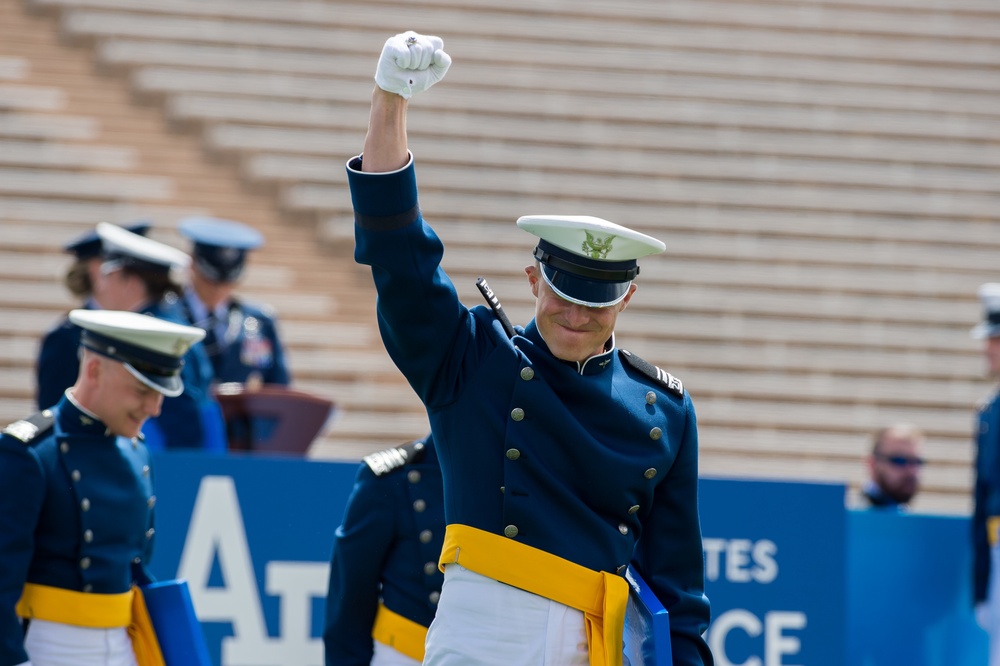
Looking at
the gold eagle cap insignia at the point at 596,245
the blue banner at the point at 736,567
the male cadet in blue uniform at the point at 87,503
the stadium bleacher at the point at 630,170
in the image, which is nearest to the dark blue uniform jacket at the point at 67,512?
the male cadet in blue uniform at the point at 87,503

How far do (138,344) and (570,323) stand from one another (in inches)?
67.3

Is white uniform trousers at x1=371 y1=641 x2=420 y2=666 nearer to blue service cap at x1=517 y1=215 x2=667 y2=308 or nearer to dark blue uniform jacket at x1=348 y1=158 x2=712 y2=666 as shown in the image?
dark blue uniform jacket at x1=348 y1=158 x2=712 y2=666

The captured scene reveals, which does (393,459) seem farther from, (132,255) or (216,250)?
(216,250)

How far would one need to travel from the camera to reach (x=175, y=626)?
170 inches

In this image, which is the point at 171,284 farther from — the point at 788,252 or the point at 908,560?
the point at 788,252

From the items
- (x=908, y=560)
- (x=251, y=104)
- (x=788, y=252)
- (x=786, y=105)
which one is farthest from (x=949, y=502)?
(x=251, y=104)

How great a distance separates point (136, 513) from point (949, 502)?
7641mm

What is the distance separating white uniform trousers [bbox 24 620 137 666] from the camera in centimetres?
417

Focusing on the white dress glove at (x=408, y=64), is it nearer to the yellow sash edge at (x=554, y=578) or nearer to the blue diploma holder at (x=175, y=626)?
the yellow sash edge at (x=554, y=578)

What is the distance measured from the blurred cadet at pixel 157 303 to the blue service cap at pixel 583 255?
329 centimetres

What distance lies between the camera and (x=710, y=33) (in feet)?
40.5

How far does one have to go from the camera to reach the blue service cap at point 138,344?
4.33 m

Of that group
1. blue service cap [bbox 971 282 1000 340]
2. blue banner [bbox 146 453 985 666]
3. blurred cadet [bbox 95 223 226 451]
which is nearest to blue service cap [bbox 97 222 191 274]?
blurred cadet [bbox 95 223 226 451]

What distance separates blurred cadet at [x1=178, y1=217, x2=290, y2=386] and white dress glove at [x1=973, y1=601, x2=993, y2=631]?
11.1 feet
